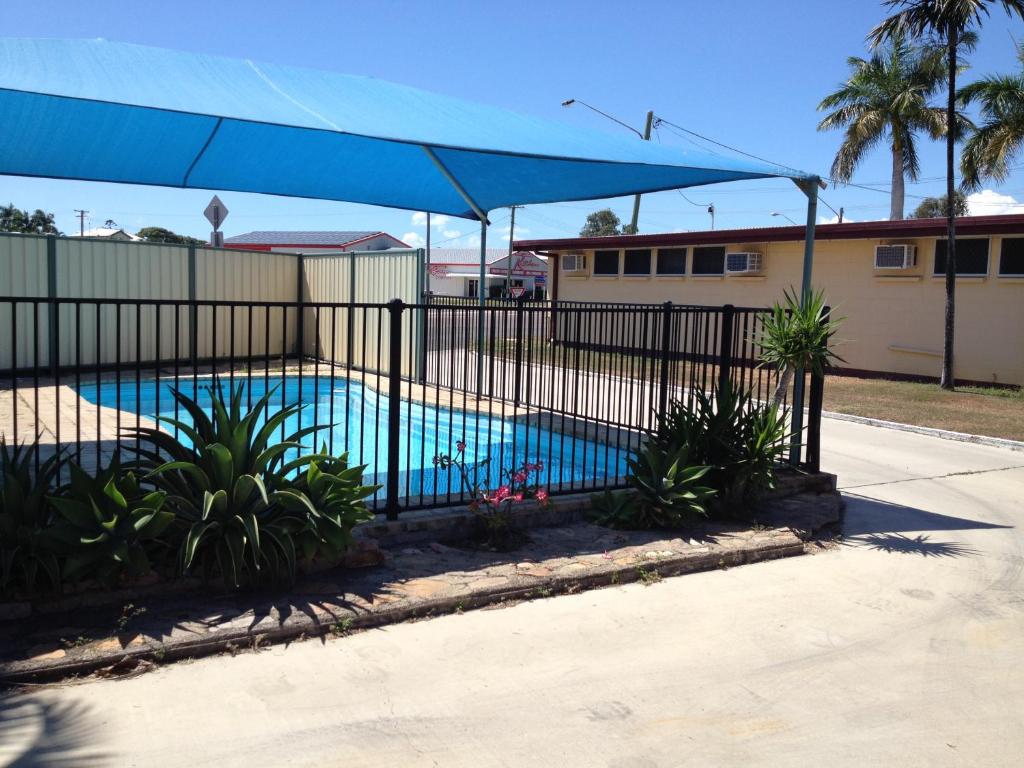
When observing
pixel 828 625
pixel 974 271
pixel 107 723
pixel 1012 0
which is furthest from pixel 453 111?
pixel 974 271

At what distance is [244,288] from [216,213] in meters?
3.66

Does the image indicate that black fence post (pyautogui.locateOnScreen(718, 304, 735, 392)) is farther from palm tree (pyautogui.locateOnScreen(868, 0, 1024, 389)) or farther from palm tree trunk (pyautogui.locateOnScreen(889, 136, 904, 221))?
palm tree trunk (pyautogui.locateOnScreen(889, 136, 904, 221))

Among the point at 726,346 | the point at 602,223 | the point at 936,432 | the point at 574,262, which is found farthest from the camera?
the point at 602,223

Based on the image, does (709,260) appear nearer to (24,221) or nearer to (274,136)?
(274,136)

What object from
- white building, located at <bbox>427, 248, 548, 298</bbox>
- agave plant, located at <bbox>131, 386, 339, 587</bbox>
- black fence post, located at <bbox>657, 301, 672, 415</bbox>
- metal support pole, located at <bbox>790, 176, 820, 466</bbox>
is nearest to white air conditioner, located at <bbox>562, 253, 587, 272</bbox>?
metal support pole, located at <bbox>790, 176, 820, 466</bbox>

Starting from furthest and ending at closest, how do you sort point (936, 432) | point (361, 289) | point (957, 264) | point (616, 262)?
point (616, 262), point (957, 264), point (361, 289), point (936, 432)

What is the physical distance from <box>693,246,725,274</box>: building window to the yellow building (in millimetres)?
26

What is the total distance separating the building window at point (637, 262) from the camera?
24.2m

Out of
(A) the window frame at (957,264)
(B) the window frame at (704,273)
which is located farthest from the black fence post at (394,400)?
(B) the window frame at (704,273)

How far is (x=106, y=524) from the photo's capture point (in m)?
4.50

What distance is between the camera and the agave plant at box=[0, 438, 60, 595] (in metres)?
4.41

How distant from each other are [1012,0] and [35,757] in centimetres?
1772

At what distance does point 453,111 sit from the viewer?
7961 millimetres

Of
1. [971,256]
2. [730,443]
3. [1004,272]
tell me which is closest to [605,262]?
[971,256]
